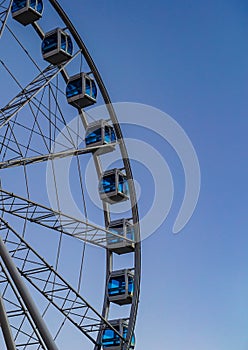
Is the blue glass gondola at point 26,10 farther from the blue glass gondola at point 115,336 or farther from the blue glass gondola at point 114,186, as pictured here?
the blue glass gondola at point 115,336

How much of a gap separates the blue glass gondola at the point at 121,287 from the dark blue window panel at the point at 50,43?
670cm

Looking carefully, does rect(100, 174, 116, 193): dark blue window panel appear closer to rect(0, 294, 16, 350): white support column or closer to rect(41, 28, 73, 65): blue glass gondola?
rect(41, 28, 73, 65): blue glass gondola

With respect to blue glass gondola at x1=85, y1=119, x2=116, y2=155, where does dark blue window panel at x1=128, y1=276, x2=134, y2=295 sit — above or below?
below

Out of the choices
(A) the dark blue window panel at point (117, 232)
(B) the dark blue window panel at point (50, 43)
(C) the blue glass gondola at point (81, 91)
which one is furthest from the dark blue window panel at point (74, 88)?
(A) the dark blue window panel at point (117, 232)

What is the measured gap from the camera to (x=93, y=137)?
1925 cm

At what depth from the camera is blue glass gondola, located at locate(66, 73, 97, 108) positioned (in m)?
19.0

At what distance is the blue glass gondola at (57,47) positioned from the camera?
1853 centimetres

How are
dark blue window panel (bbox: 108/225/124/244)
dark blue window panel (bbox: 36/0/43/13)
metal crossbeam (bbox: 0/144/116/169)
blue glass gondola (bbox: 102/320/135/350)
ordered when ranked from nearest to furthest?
1. metal crossbeam (bbox: 0/144/116/169)
2. blue glass gondola (bbox: 102/320/135/350)
3. dark blue window panel (bbox: 108/225/124/244)
4. dark blue window panel (bbox: 36/0/43/13)

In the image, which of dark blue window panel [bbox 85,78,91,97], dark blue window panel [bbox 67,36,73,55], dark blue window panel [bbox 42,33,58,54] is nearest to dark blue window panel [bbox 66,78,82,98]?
dark blue window panel [bbox 85,78,91,97]

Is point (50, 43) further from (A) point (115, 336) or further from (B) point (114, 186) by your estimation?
(A) point (115, 336)

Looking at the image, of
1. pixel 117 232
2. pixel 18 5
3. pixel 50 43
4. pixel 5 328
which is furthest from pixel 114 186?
pixel 5 328

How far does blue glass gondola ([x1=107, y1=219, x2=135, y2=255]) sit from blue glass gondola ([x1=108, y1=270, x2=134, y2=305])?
643 millimetres

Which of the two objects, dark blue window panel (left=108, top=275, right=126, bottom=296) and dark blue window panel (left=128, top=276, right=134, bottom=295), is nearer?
dark blue window panel (left=128, top=276, right=134, bottom=295)

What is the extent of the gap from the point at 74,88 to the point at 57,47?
1371 millimetres
